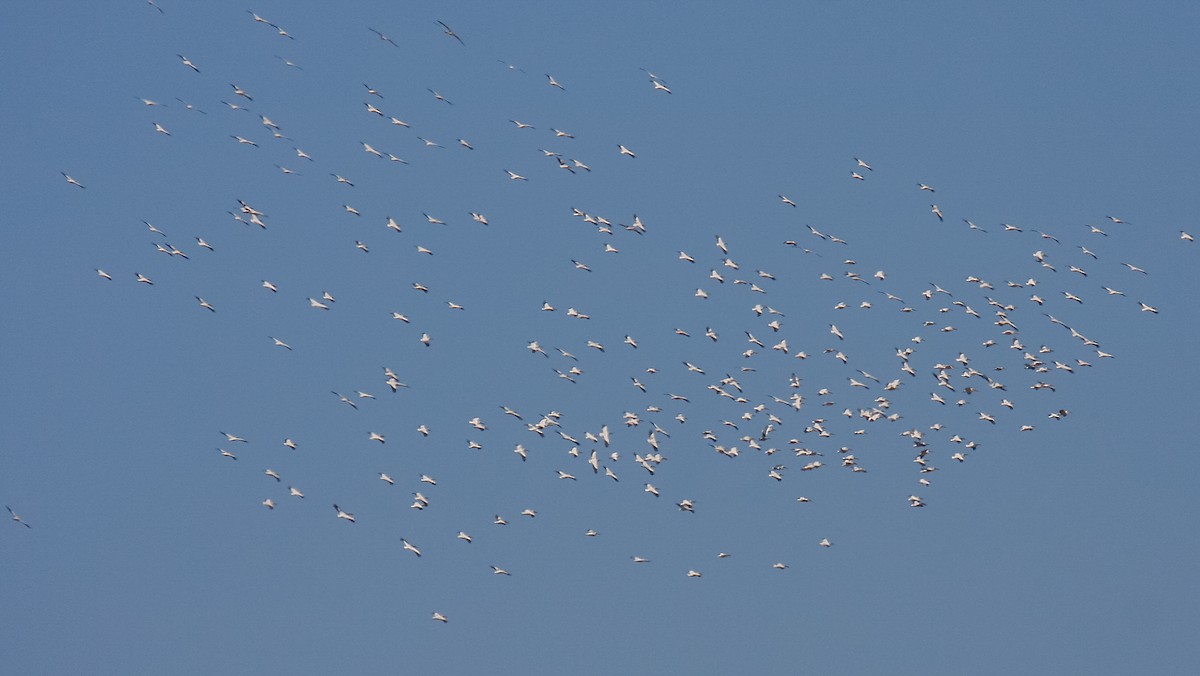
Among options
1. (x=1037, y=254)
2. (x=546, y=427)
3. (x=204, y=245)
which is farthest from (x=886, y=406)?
(x=204, y=245)

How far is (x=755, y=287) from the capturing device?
103562mm

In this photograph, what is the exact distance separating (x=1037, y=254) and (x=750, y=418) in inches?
689

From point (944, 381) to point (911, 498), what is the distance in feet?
22.4

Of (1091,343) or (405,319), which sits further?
(1091,343)

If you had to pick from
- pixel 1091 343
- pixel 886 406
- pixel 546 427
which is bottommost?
pixel 546 427

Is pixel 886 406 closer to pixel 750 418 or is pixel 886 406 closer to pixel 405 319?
pixel 750 418

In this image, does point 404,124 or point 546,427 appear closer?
point 404,124

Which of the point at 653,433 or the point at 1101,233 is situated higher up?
the point at 1101,233

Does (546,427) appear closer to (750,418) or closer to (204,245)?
(750,418)

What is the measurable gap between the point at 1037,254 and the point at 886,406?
11.3m

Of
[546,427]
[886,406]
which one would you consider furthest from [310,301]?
[886,406]

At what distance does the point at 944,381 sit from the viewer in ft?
336

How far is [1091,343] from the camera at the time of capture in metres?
108

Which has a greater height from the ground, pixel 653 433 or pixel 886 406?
pixel 886 406
